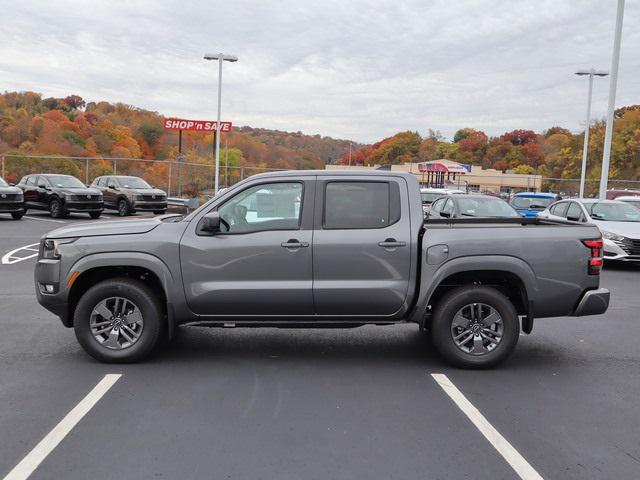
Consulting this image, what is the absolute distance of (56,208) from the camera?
23.3 m

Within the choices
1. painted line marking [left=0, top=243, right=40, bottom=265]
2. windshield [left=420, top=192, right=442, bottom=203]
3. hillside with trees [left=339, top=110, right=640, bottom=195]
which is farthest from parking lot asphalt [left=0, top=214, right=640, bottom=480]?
hillside with trees [left=339, top=110, right=640, bottom=195]

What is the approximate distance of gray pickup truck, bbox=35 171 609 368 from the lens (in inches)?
230

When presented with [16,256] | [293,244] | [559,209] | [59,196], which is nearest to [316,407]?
[293,244]

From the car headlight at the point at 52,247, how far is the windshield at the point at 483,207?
11159 mm

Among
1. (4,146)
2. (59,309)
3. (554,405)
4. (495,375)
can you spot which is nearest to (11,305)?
(59,309)

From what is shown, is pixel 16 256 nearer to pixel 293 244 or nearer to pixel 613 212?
pixel 293 244

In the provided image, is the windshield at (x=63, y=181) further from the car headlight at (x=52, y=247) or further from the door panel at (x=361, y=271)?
the door panel at (x=361, y=271)

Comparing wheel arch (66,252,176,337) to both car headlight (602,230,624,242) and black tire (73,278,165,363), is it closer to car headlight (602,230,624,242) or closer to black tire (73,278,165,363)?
black tire (73,278,165,363)

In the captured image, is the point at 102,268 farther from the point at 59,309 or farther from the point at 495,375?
the point at 495,375

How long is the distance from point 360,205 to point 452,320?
55.5 inches

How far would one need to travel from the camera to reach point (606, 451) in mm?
4156

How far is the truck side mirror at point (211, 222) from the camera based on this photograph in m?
5.71

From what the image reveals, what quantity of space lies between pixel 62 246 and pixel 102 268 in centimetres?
42

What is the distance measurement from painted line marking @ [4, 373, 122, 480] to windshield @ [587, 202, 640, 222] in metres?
12.0
